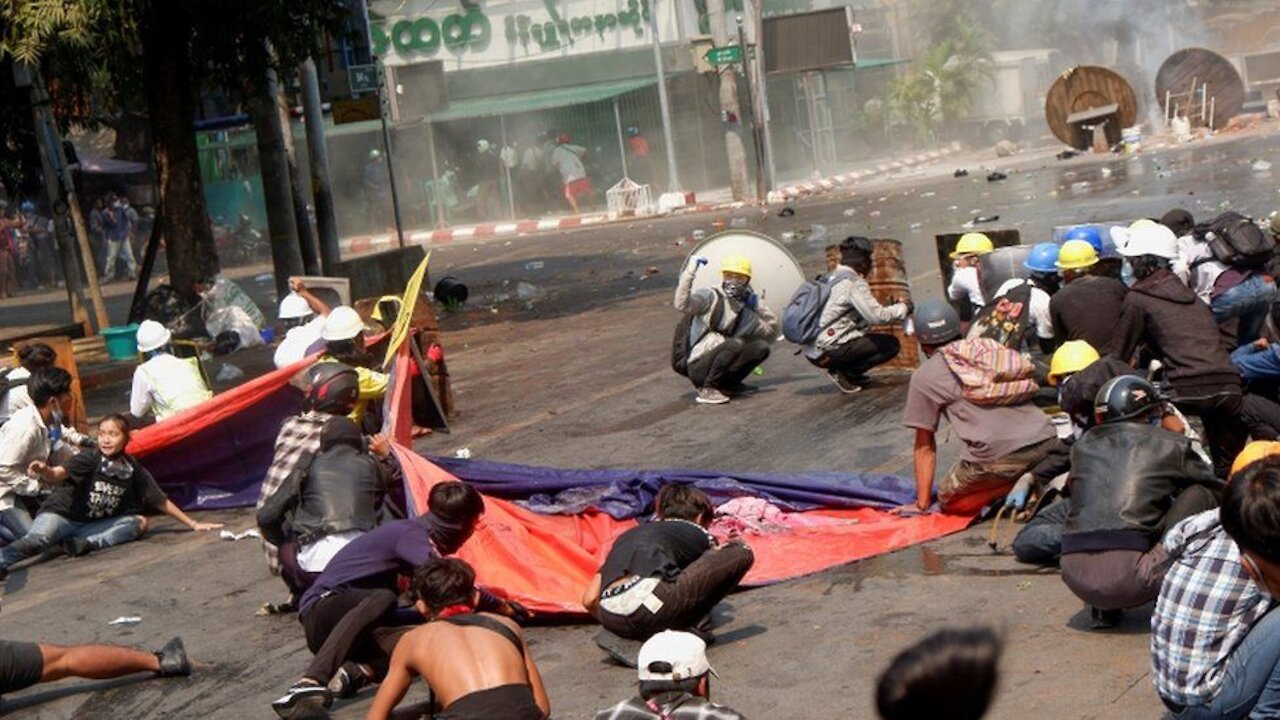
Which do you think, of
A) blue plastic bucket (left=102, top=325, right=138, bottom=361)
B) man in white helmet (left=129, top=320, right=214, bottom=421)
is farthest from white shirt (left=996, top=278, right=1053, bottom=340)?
blue plastic bucket (left=102, top=325, right=138, bottom=361)

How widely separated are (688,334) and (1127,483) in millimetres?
7025

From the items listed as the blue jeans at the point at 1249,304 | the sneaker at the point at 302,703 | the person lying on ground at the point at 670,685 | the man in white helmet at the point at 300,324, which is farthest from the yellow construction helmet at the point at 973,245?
the person lying on ground at the point at 670,685

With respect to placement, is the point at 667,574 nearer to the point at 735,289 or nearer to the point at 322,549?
the point at 322,549

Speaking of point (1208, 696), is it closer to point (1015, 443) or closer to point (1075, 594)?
point (1075, 594)

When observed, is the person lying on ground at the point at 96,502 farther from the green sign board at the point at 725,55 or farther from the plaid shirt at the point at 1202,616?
the green sign board at the point at 725,55

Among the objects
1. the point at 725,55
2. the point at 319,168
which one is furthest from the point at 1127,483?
the point at 725,55

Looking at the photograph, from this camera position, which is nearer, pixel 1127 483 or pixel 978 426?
pixel 1127 483

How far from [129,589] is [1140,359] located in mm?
5788

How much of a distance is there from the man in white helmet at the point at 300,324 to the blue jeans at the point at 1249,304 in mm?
5866

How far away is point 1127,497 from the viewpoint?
22.9 ft

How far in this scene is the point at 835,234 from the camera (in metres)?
26.6

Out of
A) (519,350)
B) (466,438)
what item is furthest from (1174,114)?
(466,438)

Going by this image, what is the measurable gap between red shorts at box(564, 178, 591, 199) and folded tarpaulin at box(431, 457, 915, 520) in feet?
103

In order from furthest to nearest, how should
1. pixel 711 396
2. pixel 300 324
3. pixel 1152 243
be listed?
A: 1. pixel 300 324
2. pixel 711 396
3. pixel 1152 243
